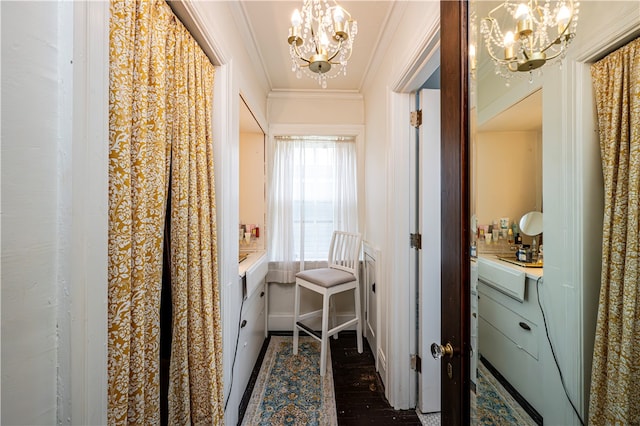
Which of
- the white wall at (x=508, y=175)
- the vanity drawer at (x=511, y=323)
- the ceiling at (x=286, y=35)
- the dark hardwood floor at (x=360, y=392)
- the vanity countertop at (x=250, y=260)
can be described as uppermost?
the ceiling at (x=286, y=35)

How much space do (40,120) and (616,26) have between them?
1.02m

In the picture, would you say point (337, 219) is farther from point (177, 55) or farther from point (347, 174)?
point (177, 55)

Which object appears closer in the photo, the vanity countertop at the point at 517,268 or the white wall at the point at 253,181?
the vanity countertop at the point at 517,268

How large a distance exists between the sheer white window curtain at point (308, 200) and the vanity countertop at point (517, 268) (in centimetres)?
215

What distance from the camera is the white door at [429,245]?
164cm

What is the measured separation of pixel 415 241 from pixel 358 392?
120 cm

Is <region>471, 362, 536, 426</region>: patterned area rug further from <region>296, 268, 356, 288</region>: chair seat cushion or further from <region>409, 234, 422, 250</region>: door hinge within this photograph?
<region>296, 268, 356, 288</region>: chair seat cushion

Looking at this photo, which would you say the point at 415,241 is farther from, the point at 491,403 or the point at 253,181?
the point at 253,181

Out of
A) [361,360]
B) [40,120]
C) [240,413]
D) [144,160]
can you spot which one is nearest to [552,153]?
[40,120]

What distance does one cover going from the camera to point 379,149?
83.7 inches

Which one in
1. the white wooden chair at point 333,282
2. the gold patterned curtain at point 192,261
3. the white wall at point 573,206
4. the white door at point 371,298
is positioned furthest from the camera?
the white door at point 371,298

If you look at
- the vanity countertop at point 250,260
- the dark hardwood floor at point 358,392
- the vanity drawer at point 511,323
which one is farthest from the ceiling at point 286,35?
the dark hardwood floor at point 358,392

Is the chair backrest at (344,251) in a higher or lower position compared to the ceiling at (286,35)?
lower

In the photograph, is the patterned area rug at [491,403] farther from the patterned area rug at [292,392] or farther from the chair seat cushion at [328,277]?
the chair seat cushion at [328,277]
